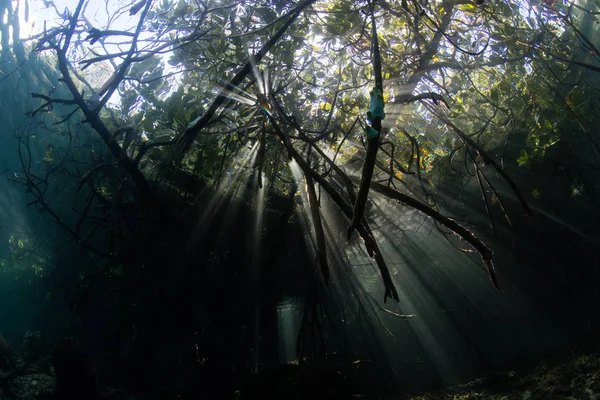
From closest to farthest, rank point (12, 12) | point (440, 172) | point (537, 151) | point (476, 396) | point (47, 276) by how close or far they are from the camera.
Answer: point (537, 151) → point (476, 396) → point (440, 172) → point (12, 12) → point (47, 276)

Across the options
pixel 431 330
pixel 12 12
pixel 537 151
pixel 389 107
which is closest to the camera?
pixel 389 107

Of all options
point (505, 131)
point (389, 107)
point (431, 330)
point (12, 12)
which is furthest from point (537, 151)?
point (431, 330)

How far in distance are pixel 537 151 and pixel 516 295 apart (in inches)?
272

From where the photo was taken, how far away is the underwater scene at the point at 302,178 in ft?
11.8

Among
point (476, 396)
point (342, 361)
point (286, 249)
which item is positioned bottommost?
point (476, 396)

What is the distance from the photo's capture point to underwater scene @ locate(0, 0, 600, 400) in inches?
142

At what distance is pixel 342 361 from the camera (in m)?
7.21

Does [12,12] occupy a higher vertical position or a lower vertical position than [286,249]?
higher

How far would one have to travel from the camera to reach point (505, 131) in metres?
6.52

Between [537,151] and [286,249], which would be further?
[286,249]

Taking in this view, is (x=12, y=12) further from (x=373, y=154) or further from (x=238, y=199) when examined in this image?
(x=373, y=154)

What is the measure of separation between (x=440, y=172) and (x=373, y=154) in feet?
19.0

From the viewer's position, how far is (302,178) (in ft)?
17.5

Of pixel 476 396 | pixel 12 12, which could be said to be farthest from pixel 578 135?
pixel 12 12
